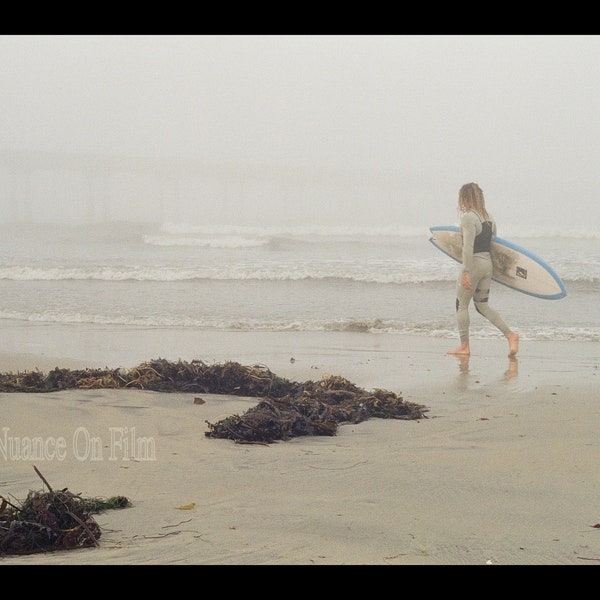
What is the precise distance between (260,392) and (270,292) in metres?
8.50

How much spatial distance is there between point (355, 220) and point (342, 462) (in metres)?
41.9

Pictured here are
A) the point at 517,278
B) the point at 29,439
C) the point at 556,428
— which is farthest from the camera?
the point at 517,278

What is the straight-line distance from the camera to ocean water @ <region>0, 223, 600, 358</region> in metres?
10.7

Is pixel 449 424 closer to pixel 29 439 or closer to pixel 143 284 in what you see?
pixel 29 439

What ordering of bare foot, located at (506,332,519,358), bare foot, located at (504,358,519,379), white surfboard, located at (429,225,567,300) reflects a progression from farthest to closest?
white surfboard, located at (429,225,567,300) → bare foot, located at (506,332,519,358) → bare foot, located at (504,358,519,379)

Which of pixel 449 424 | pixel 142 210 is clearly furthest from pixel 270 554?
pixel 142 210

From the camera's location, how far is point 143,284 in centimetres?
1539

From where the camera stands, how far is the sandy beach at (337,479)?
2.56m

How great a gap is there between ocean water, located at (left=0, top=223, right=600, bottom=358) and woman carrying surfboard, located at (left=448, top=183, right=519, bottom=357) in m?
1.59

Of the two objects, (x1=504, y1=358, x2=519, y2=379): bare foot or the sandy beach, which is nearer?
the sandy beach

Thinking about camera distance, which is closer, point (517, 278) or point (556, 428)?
point (556, 428)

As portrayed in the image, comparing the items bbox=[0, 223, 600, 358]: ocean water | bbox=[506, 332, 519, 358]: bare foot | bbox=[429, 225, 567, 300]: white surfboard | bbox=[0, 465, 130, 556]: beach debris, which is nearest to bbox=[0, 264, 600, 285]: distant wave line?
bbox=[0, 223, 600, 358]: ocean water

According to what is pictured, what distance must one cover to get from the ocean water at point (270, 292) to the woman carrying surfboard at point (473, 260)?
A: 159 cm

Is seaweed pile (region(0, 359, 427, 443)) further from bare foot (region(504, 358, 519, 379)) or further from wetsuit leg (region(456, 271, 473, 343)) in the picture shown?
wetsuit leg (region(456, 271, 473, 343))
